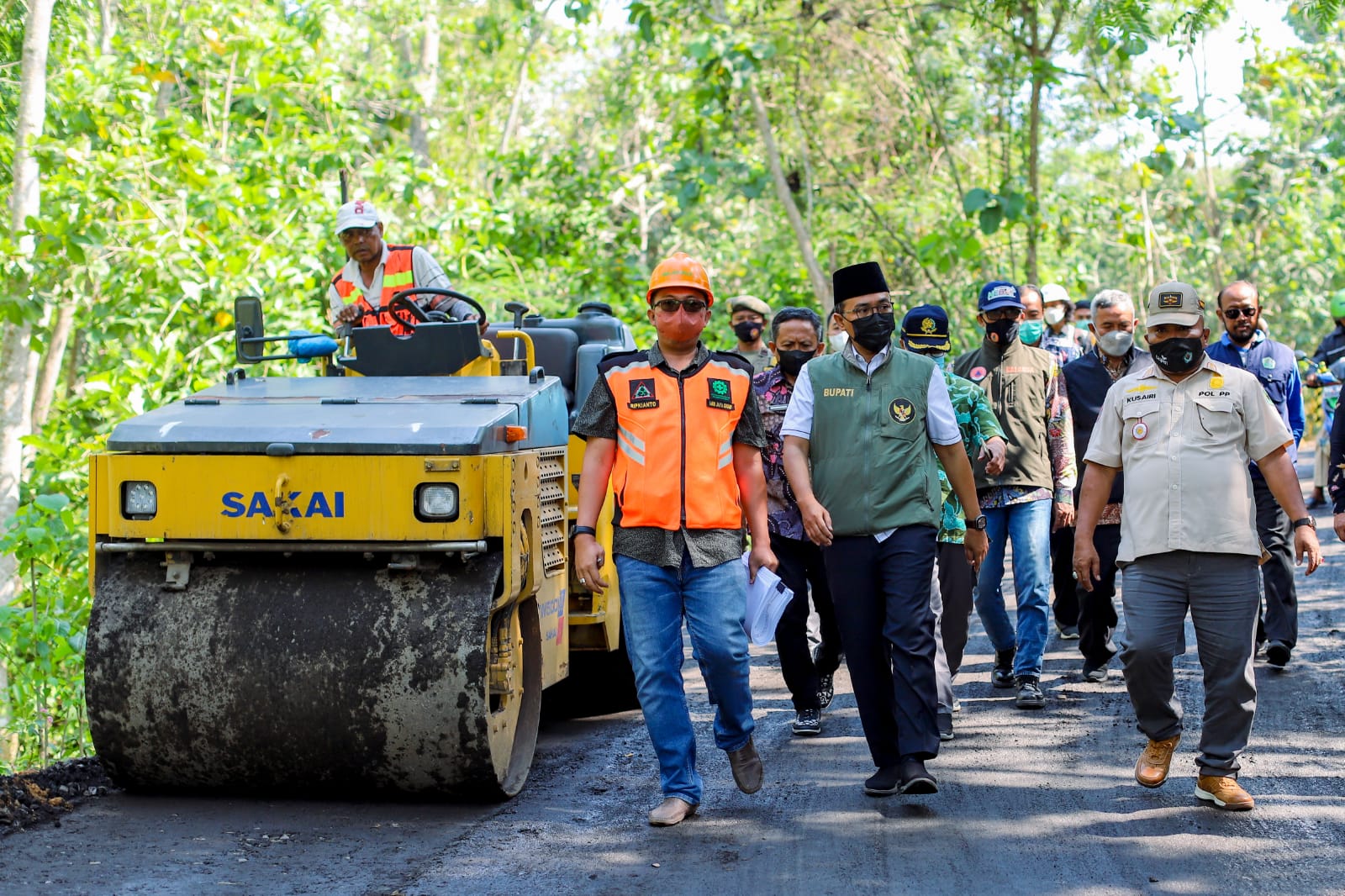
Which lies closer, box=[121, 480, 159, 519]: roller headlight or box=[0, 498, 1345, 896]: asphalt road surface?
box=[0, 498, 1345, 896]: asphalt road surface

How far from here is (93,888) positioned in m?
4.84

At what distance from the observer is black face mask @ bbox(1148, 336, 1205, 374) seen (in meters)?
6.02

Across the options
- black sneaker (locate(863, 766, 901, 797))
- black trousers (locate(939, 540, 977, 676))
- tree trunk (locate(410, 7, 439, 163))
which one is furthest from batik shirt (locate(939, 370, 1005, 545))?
tree trunk (locate(410, 7, 439, 163))

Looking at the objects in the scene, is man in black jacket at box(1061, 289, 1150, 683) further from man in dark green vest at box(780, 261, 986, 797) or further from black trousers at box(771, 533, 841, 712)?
man in dark green vest at box(780, 261, 986, 797)

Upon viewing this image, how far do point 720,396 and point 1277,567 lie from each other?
13.8ft

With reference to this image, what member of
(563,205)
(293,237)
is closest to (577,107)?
(563,205)

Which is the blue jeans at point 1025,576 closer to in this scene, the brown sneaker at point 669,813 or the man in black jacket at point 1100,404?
the man in black jacket at point 1100,404

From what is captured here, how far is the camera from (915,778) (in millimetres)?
5918

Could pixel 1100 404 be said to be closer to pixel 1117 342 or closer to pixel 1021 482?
pixel 1117 342

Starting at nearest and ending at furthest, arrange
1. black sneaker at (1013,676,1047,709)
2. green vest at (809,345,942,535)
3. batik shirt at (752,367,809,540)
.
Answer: green vest at (809,345,942,535) < batik shirt at (752,367,809,540) < black sneaker at (1013,676,1047,709)

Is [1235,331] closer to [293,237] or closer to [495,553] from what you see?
[495,553]

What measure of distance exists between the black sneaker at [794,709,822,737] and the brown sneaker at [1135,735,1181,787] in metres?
1.76

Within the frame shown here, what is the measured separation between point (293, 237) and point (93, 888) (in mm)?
10374

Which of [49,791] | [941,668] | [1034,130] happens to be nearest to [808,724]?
[941,668]
